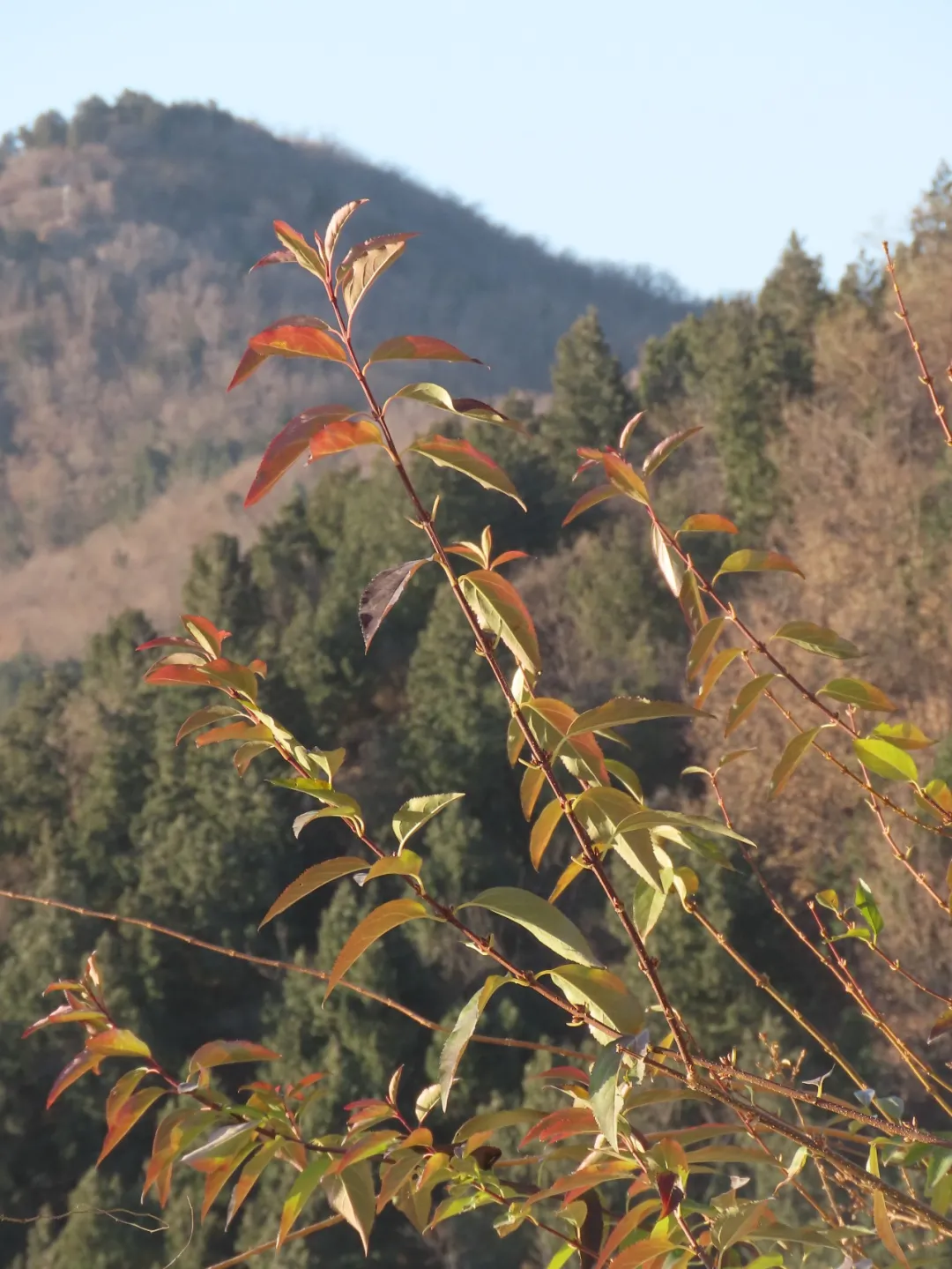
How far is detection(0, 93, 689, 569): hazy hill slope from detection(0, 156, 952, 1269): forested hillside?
2374cm

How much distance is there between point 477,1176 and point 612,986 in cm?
Result: 28

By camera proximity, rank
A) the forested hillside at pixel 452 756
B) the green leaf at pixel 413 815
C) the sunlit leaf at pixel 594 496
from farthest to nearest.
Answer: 1. the forested hillside at pixel 452 756
2. the sunlit leaf at pixel 594 496
3. the green leaf at pixel 413 815

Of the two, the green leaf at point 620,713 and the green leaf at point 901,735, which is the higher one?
the green leaf at point 620,713

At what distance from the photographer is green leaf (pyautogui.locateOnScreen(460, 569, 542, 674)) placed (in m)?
0.79

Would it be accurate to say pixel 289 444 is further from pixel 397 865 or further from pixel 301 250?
pixel 397 865

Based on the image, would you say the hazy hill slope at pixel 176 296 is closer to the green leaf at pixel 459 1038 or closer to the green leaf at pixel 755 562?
the green leaf at pixel 755 562

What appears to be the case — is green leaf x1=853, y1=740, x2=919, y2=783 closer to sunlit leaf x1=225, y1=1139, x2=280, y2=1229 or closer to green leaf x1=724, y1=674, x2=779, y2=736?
green leaf x1=724, y1=674, x2=779, y2=736

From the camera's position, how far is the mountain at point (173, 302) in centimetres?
3909

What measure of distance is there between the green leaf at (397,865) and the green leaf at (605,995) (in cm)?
11

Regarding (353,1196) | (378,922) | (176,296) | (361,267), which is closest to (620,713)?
(378,922)

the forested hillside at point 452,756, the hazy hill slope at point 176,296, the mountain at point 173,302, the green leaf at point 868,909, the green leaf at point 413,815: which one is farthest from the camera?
the hazy hill slope at point 176,296

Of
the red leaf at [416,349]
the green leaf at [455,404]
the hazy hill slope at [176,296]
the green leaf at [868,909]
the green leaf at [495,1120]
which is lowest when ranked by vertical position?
the green leaf at [495,1120]

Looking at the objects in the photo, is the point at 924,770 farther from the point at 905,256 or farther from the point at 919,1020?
the point at 905,256

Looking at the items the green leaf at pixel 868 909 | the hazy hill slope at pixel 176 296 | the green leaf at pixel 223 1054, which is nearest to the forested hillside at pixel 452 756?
the green leaf at pixel 868 909
